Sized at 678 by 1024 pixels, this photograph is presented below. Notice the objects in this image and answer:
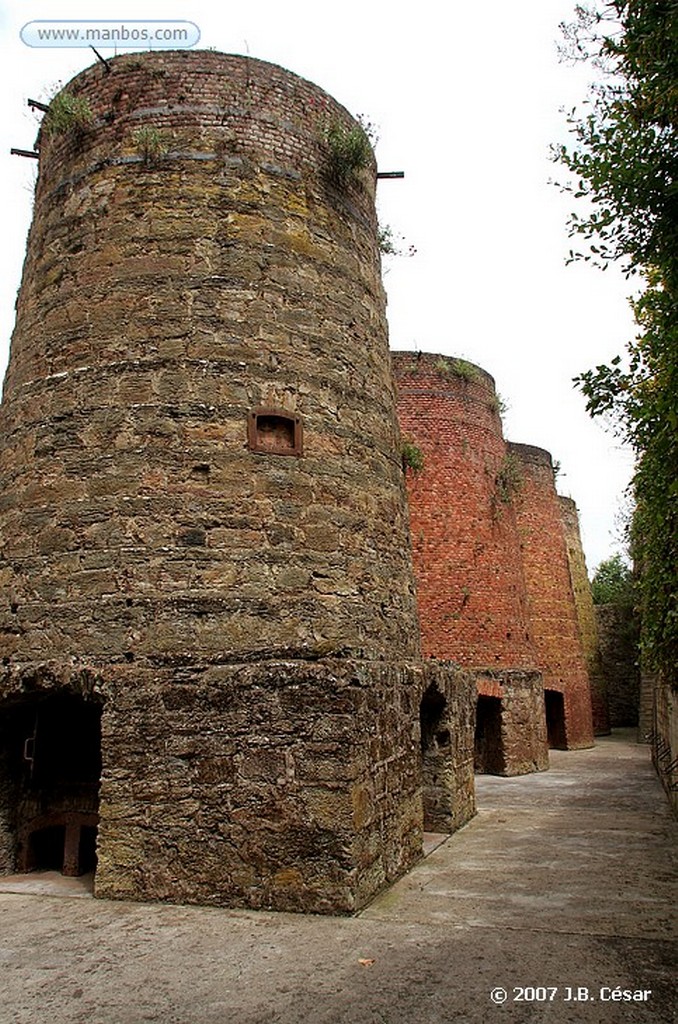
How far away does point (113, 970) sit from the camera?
4.05 meters

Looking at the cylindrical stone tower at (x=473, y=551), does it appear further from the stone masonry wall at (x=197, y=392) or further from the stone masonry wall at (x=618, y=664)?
the stone masonry wall at (x=618, y=664)

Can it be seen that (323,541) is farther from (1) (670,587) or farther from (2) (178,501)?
(1) (670,587)

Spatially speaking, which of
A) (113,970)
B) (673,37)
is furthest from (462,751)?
(673,37)

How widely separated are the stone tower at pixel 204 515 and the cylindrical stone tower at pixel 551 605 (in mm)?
12746

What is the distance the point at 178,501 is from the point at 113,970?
3306 millimetres

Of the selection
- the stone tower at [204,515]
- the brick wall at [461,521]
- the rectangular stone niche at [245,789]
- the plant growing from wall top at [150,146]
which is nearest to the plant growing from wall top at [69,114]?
the stone tower at [204,515]

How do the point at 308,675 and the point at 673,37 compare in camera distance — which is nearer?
the point at 673,37

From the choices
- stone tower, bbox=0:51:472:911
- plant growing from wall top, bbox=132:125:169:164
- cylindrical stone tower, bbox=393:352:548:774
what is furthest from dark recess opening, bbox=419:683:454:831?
plant growing from wall top, bbox=132:125:169:164

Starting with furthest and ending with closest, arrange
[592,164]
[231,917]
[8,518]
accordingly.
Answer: [8,518] < [592,164] < [231,917]

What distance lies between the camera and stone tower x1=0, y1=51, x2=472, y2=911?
530cm

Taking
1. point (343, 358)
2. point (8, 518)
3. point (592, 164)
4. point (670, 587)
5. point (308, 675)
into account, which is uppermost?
point (592, 164)

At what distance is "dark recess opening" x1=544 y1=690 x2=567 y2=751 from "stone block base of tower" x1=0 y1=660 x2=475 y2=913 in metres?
14.7

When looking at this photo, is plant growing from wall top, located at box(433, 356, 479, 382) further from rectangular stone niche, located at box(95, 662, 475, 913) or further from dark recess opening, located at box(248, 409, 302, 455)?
rectangular stone niche, located at box(95, 662, 475, 913)

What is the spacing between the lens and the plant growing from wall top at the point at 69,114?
7.28 m
